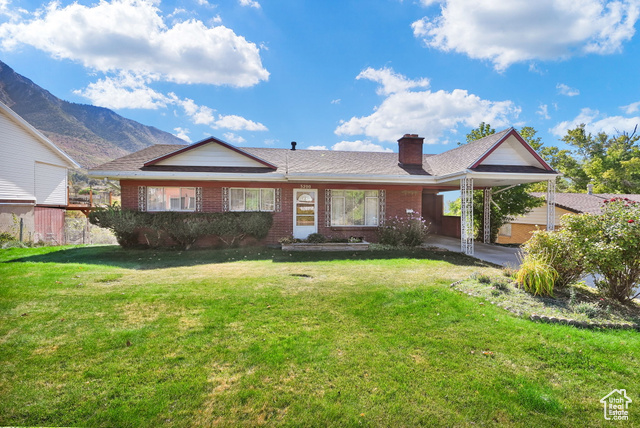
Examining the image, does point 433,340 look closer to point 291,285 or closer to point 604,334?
point 604,334

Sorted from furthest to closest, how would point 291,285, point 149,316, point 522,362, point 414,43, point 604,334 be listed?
1. point 414,43
2. point 291,285
3. point 149,316
4. point 604,334
5. point 522,362

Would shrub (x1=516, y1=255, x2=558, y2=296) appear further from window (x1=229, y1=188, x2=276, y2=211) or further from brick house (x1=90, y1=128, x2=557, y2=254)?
window (x1=229, y1=188, x2=276, y2=211)

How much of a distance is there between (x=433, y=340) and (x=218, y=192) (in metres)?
10.9

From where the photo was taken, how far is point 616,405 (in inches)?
113

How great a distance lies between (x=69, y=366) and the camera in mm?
3248

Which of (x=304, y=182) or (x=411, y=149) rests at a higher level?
(x=411, y=149)

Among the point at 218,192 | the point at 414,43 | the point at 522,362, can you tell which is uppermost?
the point at 414,43

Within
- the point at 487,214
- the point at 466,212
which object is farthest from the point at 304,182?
the point at 487,214

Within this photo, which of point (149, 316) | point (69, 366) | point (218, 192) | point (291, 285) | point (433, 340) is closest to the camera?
point (69, 366)

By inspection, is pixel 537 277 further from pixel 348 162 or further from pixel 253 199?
pixel 253 199

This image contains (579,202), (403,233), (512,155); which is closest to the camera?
(403,233)

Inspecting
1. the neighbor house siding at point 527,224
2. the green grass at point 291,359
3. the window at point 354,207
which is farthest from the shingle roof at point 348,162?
the neighbor house siding at point 527,224

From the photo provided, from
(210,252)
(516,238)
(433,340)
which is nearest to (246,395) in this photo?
(433,340)

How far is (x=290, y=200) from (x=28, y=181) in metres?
15.1
